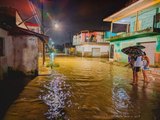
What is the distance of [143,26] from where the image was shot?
66.7 feet

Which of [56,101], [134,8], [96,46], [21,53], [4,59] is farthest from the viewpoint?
[96,46]

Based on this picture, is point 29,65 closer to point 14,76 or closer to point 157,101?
point 14,76

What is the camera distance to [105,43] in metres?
42.5

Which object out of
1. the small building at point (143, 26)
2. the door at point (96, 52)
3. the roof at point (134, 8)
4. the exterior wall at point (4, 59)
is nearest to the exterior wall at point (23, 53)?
the exterior wall at point (4, 59)

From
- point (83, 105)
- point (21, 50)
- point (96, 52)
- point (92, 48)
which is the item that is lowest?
point (83, 105)

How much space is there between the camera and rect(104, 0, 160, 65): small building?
16.4 metres

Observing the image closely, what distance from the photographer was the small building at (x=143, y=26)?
16.4 meters

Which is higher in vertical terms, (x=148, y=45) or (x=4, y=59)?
(x=148, y=45)

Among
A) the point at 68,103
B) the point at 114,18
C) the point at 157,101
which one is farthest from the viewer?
the point at 114,18

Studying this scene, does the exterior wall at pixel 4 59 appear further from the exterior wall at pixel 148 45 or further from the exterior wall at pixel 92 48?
the exterior wall at pixel 92 48

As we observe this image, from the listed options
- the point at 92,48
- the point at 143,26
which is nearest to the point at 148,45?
the point at 143,26

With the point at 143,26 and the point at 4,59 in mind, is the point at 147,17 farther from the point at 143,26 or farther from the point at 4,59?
the point at 4,59

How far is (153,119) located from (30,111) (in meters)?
3.78

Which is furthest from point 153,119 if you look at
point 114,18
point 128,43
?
point 114,18
